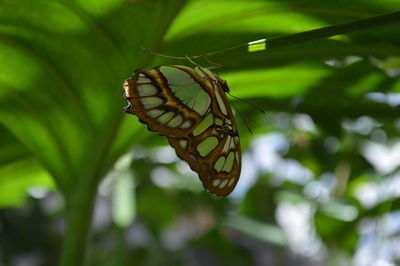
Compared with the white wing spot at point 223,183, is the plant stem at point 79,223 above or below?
below

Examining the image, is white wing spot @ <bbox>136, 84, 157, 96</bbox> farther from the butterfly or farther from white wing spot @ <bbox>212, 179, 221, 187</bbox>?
white wing spot @ <bbox>212, 179, 221, 187</bbox>

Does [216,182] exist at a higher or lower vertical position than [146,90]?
lower

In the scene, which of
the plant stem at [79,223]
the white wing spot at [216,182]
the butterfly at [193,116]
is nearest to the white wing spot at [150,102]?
the butterfly at [193,116]

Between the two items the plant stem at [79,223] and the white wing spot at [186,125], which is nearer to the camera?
the white wing spot at [186,125]

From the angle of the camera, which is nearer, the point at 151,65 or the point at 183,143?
the point at 183,143

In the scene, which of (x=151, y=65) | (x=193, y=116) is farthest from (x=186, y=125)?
(x=151, y=65)

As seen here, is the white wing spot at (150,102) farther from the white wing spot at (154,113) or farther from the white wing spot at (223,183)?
the white wing spot at (223,183)

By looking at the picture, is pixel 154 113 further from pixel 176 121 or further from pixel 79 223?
pixel 79 223

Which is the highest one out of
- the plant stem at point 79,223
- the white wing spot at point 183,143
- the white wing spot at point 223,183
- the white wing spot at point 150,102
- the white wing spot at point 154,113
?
the white wing spot at point 150,102
